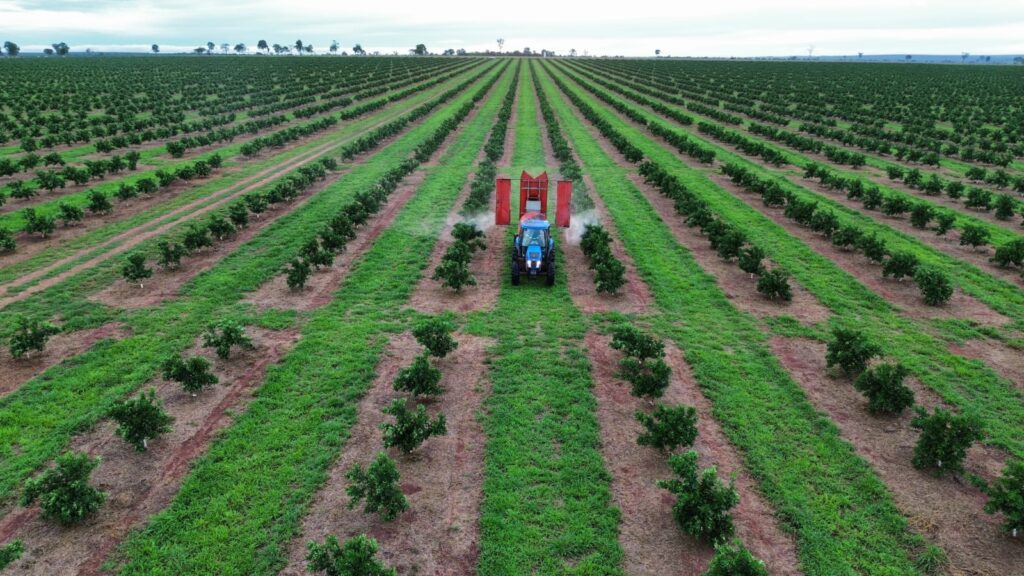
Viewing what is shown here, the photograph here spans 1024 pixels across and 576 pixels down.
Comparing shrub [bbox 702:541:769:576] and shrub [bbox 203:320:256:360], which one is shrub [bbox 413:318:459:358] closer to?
shrub [bbox 203:320:256:360]

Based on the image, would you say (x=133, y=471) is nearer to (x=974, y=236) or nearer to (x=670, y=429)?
(x=670, y=429)

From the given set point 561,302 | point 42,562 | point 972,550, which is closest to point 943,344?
point 972,550

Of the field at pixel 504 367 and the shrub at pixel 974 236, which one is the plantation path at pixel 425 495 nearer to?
the field at pixel 504 367

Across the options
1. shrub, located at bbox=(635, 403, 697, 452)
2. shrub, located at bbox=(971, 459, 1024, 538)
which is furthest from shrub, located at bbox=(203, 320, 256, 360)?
shrub, located at bbox=(971, 459, 1024, 538)

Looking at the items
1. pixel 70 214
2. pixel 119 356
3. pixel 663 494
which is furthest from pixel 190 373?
pixel 70 214

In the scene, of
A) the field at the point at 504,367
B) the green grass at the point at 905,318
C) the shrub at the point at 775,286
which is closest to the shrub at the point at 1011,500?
the field at the point at 504,367
